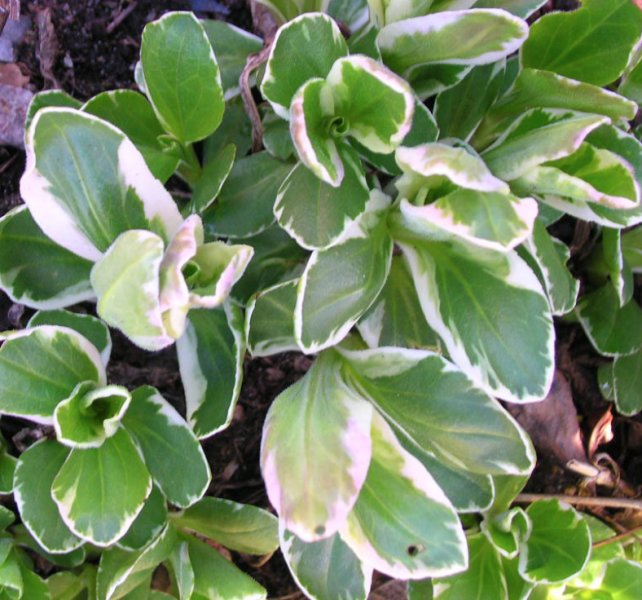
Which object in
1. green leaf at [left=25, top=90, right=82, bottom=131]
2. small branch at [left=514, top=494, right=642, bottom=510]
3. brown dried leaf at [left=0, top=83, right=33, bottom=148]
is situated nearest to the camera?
green leaf at [left=25, top=90, right=82, bottom=131]

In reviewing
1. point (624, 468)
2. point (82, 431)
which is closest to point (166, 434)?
point (82, 431)

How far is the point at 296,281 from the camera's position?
0.89 metres

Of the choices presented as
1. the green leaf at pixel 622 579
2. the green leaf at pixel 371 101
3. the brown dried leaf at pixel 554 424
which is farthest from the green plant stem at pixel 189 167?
the green leaf at pixel 622 579

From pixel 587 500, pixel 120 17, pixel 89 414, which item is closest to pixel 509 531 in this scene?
pixel 587 500

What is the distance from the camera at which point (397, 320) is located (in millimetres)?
985

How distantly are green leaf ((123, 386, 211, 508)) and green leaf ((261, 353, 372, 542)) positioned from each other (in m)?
0.09

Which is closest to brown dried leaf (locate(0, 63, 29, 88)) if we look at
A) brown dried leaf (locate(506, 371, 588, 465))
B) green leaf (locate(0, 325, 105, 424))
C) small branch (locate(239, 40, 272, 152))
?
small branch (locate(239, 40, 272, 152))

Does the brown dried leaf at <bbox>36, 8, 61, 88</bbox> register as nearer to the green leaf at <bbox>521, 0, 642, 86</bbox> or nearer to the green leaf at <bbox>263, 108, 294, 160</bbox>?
the green leaf at <bbox>263, 108, 294, 160</bbox>

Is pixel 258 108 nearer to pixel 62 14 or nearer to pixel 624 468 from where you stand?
pixel 62 14

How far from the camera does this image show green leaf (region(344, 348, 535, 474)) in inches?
33.9

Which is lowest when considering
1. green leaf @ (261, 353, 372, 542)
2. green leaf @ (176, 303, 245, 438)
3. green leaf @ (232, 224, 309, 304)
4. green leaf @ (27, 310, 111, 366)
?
green leaf @ (261, 353, 372, 542)

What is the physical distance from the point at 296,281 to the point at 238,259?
0.14 meters

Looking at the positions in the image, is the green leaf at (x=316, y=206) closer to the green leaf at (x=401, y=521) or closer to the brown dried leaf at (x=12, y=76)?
the green leaf at (x=401, y=521)

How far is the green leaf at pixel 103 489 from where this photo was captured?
2.83 ft
